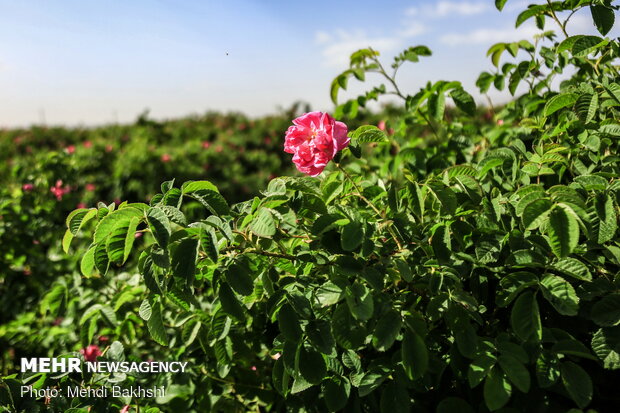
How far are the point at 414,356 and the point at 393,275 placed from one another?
0.81ft

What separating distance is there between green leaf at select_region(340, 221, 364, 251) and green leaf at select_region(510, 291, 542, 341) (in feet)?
1.35

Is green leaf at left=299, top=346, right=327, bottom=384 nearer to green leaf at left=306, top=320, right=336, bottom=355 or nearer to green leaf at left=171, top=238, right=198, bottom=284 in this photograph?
green leaf at left=306, top=320, right=336, bottom=355

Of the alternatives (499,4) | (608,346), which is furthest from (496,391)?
(499,4)

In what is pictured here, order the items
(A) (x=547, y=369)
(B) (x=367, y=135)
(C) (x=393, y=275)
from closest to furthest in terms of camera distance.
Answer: (A) (x=547, y=369), (C) (x=393, y=275), (B) (x=367, y=135)

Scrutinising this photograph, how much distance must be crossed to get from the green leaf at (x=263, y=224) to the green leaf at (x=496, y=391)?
0.62 meters

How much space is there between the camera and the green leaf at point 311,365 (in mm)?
1279

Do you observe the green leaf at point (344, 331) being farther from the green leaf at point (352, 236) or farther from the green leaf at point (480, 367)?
the green leaf at point (480, 367)

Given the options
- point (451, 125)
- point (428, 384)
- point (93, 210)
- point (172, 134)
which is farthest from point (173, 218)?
point (172, 134)

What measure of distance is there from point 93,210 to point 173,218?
30 cm

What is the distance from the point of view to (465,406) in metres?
1.31

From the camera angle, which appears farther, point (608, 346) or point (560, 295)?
point (608, 346)

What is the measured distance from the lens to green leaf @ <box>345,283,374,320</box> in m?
1.11

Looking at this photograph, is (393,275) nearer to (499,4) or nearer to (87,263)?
(87,263)

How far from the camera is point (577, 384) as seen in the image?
48.3 inches
